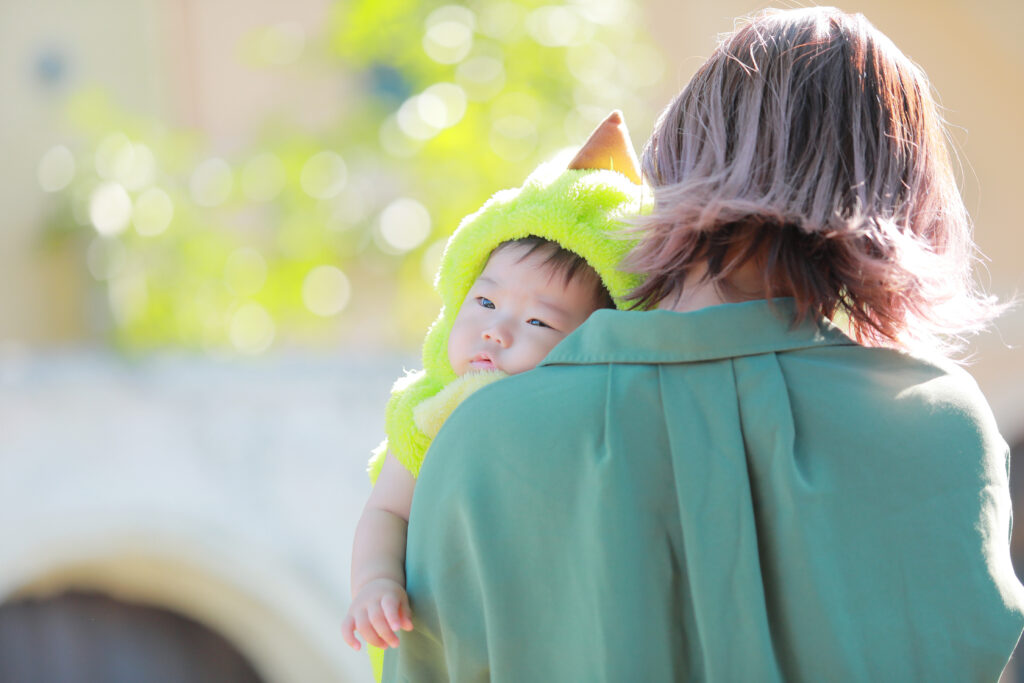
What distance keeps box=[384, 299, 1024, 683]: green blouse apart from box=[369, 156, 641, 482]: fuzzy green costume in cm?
34

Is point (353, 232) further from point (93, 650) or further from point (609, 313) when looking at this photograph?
point (609, 313)

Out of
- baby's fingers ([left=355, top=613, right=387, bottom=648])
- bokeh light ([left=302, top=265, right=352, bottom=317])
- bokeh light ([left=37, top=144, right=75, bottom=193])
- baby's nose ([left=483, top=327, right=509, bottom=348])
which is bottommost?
baby's fingers ([left=355, top=613, right=387, bottom=648])

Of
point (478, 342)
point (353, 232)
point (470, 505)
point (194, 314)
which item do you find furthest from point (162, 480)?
point (470, 505)

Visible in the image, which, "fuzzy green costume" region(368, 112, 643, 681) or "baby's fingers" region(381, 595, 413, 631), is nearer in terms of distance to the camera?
"baby's fingers" region(381, 595, 413, 631)

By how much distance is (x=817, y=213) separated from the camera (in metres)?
1.22

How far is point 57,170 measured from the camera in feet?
21.0

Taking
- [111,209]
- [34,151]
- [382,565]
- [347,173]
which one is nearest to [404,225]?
[347,173]

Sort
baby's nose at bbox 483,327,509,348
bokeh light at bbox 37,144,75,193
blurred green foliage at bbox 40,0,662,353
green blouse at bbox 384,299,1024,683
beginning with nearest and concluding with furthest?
green blouse at bbox 384,299,1024,683, baby's nose at bbox 483,327,509,348, blurred green foliage at bbox 40,0,662,353, bokeh light at bbox 37,144,75,193

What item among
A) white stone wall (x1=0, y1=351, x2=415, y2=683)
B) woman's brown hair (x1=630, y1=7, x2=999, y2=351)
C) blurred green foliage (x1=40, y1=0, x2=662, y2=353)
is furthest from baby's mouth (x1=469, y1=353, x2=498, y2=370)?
blurred green foliage (x1=40, y1=0, x2=662, y2=353)

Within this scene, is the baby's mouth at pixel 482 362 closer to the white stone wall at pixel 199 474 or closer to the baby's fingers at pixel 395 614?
the baby's fingers at pixel 395 614

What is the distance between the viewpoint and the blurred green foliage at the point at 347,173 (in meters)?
5.82

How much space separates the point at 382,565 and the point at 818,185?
67cm

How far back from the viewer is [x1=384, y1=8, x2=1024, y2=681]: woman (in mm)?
1105

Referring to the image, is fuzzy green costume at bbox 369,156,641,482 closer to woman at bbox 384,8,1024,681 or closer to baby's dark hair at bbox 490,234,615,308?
baby's dark hair at bbox 490,234,615,308
